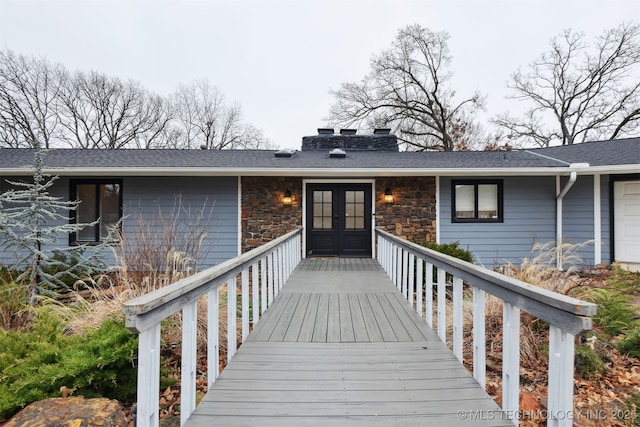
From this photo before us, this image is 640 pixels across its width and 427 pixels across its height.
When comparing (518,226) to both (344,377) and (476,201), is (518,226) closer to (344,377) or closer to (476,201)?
(476,201)

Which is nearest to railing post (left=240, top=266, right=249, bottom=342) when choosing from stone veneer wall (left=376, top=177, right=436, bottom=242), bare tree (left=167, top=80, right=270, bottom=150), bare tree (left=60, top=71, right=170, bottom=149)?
stone veneer wall (left=376, top=177, right=436, bottom=242)

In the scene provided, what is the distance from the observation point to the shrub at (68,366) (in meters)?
2.35

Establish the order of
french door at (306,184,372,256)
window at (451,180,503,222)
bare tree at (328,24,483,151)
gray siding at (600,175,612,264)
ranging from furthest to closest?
bare tree at (328,24,483,151)
french door at (306,184,372,256)
window at (451,180,503,222)
gray siding at (600,175,612,264)

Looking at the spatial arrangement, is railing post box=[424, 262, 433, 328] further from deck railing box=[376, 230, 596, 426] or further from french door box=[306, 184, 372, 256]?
french door box=[306, 184, 372, 256]

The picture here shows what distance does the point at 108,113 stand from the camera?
818 inches

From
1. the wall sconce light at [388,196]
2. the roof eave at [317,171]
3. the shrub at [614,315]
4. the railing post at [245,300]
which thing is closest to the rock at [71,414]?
the railing post at [245,300]

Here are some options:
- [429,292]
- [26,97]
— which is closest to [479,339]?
[429,292]

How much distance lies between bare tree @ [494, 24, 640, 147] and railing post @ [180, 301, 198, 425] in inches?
835

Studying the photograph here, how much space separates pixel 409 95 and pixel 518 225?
12.8m

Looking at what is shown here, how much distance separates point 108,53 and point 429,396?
2855cm

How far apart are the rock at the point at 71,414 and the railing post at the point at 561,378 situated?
237 centimetres

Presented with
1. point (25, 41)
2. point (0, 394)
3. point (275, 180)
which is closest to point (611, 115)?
point (275, 180)

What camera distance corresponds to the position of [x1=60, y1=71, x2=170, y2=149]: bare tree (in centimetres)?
2006

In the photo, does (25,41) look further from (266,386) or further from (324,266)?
(266,386)
